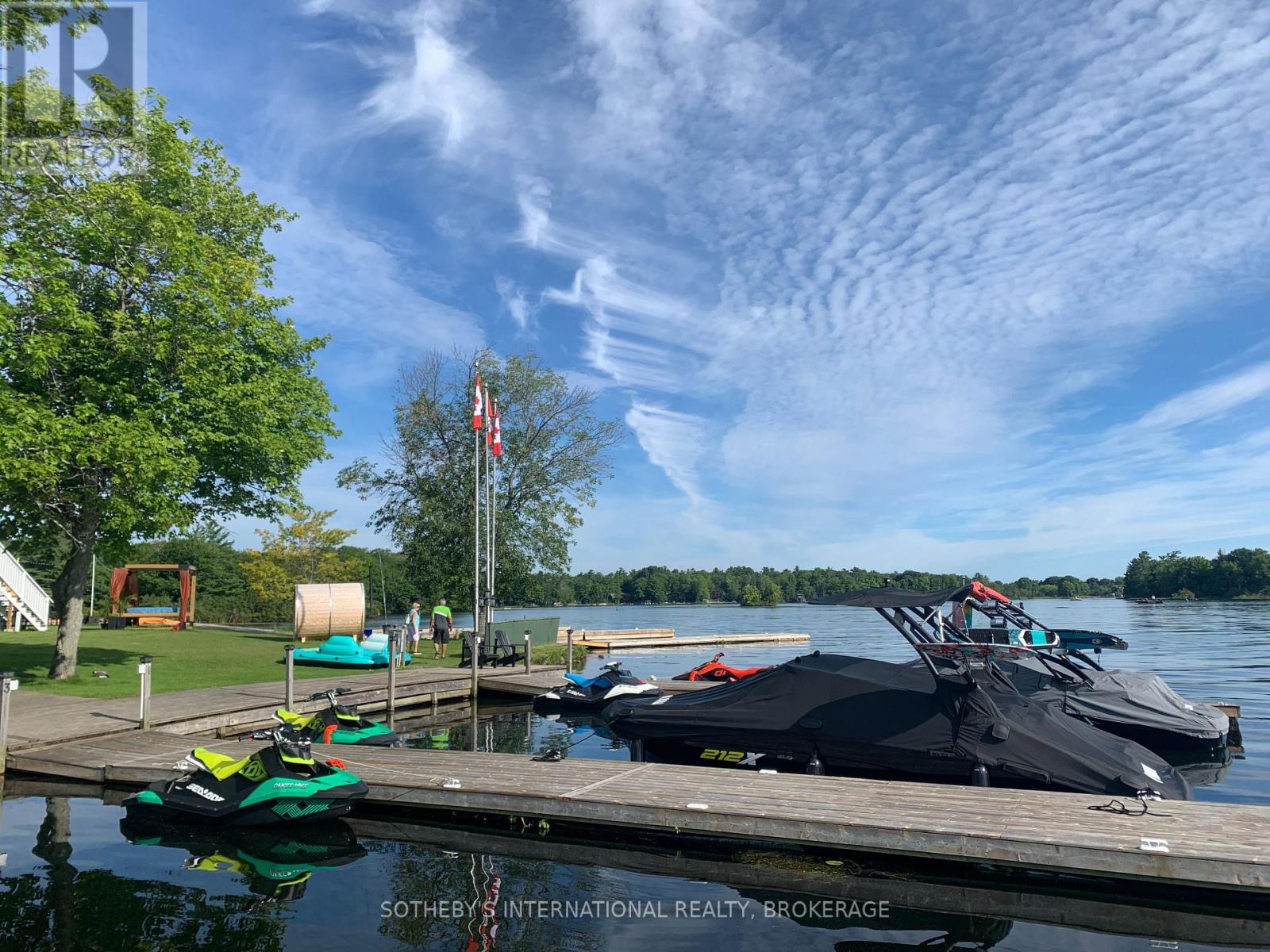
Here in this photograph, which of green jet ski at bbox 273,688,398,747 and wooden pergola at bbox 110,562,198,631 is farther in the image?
wooden pergola at bbox 110,562,198,631

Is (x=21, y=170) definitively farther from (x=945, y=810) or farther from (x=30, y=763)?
(x=945, y=810)

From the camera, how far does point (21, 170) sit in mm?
16625

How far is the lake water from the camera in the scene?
20.6ft

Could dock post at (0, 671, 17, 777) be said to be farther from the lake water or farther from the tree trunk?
the tree trunk

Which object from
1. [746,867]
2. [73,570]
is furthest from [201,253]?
[746,867]

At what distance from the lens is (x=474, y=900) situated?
7016mm

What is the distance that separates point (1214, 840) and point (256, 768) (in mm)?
9351

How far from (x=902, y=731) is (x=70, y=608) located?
17363mm

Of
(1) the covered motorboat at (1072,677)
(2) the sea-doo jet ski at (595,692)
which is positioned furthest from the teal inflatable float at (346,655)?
(1) the covered motorboat at (1072,677)

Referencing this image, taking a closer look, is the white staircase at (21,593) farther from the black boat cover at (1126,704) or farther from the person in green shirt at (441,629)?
the black boat cover at (1126,704)

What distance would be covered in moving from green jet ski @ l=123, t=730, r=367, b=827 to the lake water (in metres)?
0.31

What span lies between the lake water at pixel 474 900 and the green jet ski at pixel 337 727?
2193mm

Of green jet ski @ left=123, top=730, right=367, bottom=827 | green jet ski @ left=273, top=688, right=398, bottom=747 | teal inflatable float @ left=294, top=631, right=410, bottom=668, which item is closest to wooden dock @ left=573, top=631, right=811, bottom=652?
teal inflatable float @ left=294, top=631, right=410, bottom=668

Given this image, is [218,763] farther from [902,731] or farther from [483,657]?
[483,657]
